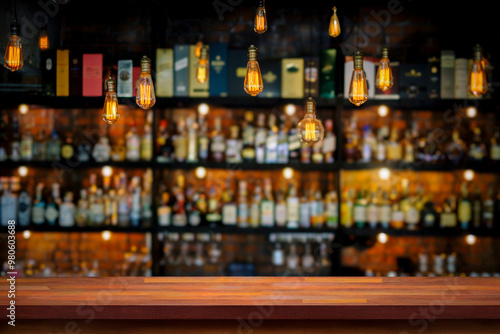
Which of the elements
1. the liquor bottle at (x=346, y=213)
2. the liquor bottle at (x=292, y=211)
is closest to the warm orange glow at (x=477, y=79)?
the liquor bottle at (x=346, y=213)

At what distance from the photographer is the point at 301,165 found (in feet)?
10.0

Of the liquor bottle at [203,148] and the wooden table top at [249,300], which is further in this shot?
the liquor bottle at [203,148]

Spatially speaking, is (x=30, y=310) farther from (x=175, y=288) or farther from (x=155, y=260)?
(x=155, y=260)

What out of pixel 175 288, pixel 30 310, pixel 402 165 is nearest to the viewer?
pixel 30 310

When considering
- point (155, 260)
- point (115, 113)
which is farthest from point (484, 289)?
point (155, 260)

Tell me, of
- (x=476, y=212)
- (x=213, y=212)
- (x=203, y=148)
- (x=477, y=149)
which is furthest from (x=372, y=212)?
(x=203, y=148)

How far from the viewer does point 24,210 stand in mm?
3146

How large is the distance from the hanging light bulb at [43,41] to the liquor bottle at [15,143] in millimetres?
625

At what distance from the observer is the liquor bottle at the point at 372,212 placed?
312 cm

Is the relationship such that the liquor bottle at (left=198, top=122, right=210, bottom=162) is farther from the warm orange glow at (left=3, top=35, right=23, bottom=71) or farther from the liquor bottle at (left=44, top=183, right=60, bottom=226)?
the warm orange glow at (left=3, top=35, right=23, bottom=71)

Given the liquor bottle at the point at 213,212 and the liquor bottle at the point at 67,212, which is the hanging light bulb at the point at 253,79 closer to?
the liquor bottle at the point at 213,212

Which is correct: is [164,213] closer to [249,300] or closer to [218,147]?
[218,147]

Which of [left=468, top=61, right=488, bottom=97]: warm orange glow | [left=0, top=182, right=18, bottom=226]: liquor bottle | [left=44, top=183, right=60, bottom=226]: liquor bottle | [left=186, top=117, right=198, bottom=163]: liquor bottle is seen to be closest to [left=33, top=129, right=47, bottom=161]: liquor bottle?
[left=44, top=183, right=60, bottom=226]: liquor bottle

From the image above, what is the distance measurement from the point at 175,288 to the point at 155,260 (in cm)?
126
